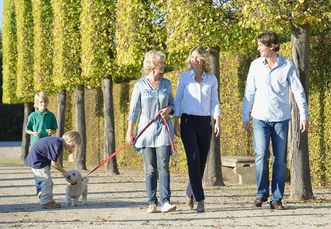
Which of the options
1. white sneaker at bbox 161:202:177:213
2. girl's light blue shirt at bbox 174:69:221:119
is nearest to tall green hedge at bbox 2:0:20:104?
girl's light blue shirt at bbox 174:69:221:119

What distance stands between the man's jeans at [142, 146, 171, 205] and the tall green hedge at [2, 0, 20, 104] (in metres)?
25.4

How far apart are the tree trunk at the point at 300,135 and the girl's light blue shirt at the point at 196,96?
1345 mm

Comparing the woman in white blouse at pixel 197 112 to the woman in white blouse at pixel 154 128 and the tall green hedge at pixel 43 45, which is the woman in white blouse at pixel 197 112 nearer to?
the woman in white blouse at pixel 154 128

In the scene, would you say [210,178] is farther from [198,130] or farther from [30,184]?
[198,130]

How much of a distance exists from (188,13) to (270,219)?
4.84 m

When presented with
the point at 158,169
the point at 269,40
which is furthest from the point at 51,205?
the point at 269,40

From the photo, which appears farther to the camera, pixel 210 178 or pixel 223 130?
pixel 223 130

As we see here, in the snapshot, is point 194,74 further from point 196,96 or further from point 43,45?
point 43,45

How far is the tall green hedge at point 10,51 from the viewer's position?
35344 mm

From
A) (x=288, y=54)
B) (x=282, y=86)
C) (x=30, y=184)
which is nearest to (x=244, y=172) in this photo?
(x=288, y=54)

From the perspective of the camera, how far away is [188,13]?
13781 millimetres

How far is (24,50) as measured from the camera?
3228 centimetres

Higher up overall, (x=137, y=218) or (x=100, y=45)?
(x=100, y=45)

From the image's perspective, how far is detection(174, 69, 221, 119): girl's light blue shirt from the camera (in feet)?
34.7
